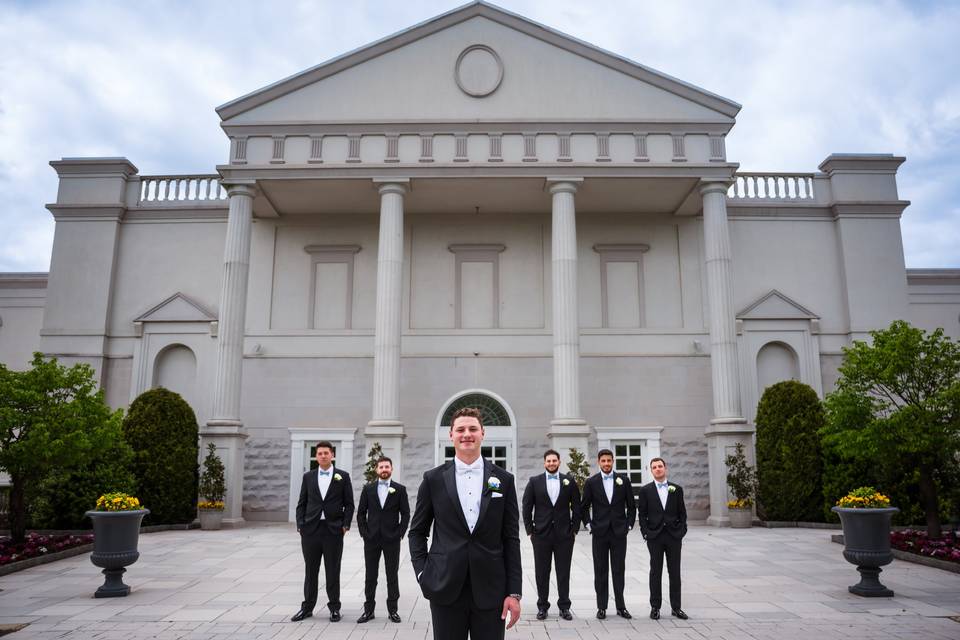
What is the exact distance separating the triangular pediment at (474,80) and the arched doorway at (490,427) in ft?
28.3

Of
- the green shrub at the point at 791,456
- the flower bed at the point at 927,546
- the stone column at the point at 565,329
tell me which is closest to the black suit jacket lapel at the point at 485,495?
the flower bed at the point at 927,546

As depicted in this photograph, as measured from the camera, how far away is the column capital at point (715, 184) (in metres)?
20.9

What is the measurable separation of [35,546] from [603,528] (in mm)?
11011

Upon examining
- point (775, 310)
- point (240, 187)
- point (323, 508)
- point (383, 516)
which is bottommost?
point (383, 516)

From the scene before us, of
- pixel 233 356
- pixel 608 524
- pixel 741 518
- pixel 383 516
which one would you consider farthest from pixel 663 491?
pixel 233 356

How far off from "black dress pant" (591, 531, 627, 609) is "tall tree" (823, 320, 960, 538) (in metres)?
6.87

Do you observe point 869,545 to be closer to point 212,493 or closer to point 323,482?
point 323,482

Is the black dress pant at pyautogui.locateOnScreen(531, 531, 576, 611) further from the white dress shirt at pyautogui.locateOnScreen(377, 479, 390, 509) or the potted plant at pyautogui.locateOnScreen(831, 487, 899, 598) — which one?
the potted plant at pyautogui.locateOnScreen(831, 487, 899, 598)

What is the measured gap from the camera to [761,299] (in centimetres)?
2305

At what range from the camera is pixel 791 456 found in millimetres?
18625

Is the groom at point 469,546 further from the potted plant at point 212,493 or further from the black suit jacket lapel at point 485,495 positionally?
the potted plant at point 212,493

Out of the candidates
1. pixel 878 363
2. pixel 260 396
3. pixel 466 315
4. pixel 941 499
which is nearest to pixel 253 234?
pixel 260 396

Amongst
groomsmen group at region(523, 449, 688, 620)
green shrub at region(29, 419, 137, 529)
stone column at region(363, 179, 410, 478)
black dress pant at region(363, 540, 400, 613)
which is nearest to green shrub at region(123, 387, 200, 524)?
green shrub at region(29, 419, 137, 529)

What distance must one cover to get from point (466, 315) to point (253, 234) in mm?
7643
